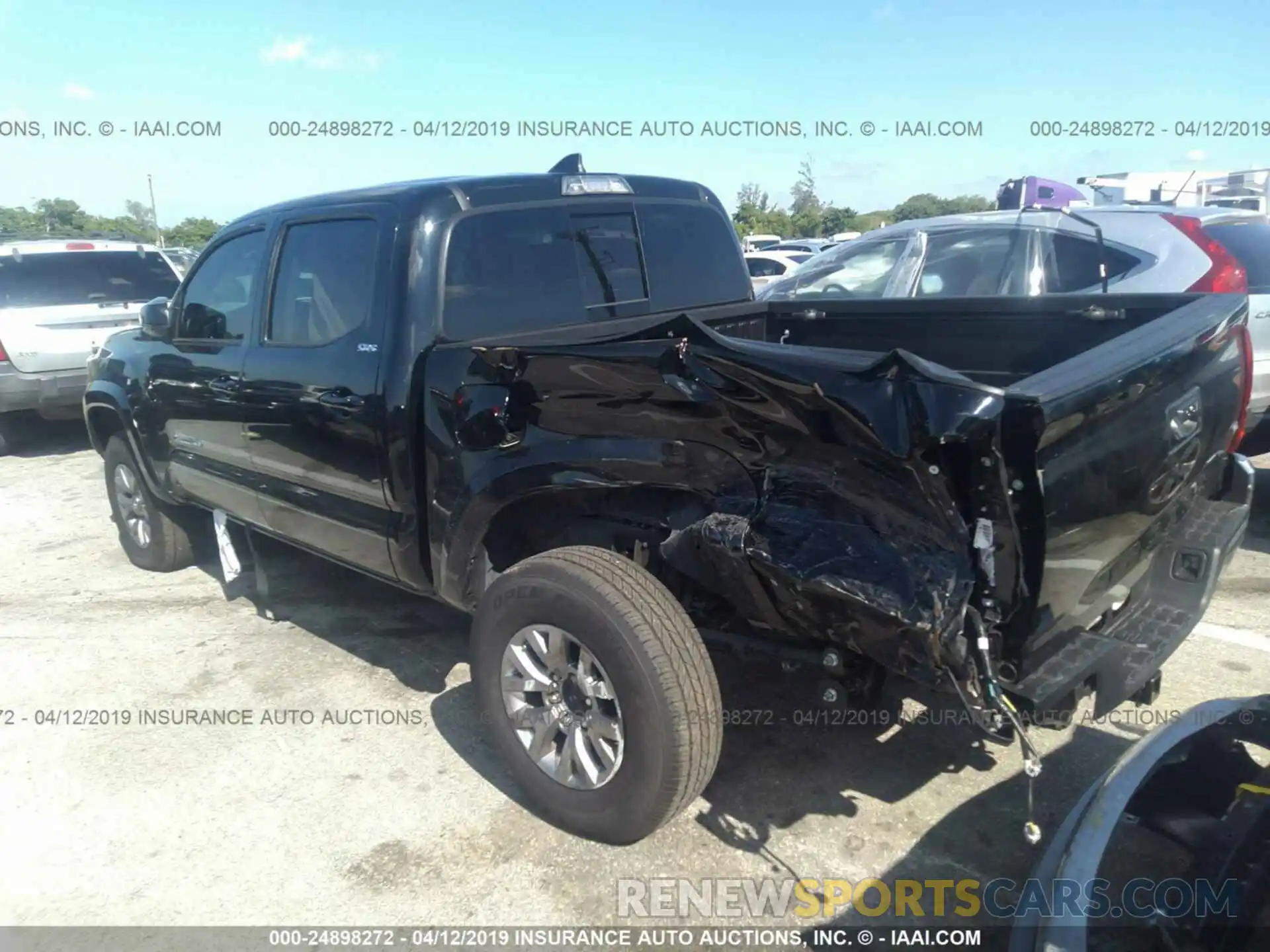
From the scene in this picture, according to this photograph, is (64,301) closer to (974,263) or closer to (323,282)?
(323,282)

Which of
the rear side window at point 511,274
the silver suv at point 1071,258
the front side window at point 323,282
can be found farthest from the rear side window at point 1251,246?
the front side window at point 323,282

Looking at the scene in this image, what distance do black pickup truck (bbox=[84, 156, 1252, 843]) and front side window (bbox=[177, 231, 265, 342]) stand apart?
3 centimetres

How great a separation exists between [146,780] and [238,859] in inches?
28.1

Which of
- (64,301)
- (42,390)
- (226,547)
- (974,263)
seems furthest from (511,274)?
(64,301)

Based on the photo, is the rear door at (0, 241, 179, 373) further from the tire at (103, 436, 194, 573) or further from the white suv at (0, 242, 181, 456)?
the tire at (103, 436, 194, 573)

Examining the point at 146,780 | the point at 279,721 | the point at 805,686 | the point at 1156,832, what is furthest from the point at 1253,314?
the point at 146,780

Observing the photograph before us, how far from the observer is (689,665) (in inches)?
102

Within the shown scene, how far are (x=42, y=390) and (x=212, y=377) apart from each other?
522 centimetres

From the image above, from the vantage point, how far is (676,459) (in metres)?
2.57

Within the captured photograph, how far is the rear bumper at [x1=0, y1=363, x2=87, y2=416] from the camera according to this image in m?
8.18

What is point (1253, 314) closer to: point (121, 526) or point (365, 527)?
point (365, 527)

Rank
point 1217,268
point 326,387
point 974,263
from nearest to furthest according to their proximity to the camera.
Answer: point 326,387 → point 1217,268 → point 974,263

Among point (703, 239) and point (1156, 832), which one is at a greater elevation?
point (703, 239)

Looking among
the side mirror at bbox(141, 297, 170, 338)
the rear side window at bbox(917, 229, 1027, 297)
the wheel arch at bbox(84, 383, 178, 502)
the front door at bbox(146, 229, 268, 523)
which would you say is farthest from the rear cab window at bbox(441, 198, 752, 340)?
the wheel arch at bbox(84, 383, 178, 502)
